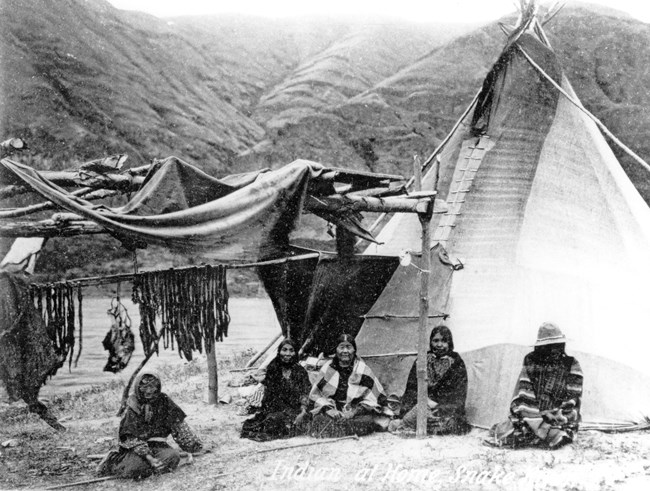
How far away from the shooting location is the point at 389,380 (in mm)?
6008

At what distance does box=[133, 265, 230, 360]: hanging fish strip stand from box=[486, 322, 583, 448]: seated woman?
241cm

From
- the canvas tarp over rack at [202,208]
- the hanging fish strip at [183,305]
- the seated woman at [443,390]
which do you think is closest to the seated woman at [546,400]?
the seated woman at [443,390]

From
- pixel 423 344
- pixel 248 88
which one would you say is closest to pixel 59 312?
pixel 423 344

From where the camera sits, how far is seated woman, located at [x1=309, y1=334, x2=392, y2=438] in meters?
5.15

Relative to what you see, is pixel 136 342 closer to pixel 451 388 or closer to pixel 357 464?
pixel 451 388

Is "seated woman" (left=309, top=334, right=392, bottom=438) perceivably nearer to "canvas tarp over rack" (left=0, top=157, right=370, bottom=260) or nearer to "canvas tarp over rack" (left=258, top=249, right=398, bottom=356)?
"canvas tarp over rack" (left=258, top=249, right=398, bottom=356)

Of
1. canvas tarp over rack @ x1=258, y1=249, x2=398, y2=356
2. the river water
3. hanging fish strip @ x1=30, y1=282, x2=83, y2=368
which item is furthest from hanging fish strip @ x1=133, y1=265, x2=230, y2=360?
the river water

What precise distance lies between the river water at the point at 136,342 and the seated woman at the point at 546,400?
21.7 ft

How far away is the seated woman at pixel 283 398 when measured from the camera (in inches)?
206

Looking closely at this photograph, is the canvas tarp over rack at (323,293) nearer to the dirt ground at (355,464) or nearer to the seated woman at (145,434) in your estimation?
the dirt ground at (355,464)

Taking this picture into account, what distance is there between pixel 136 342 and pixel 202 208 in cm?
1652

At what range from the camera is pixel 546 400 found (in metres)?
4.69

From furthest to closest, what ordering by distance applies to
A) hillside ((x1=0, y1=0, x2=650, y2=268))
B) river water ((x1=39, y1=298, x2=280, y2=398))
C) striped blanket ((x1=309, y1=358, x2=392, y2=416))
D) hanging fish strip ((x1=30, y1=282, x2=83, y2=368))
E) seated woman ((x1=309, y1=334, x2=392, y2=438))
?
hillside ((x1=0, y1=0, x2=650, y2=268))
river water ((x1=39, y1=298, x2=280, y2=398))
striped blanket ((x1=309, y1=358, x2=392, y2=416))
seated woman ((x1=309, y1=334, x2=392, y2=438))
hanging fish strip ((x1=30, y1=282, x2=83, y2=368))

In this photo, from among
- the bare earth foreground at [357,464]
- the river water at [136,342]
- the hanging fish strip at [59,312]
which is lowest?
the river water at [136,342]
